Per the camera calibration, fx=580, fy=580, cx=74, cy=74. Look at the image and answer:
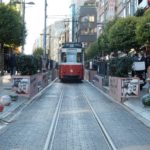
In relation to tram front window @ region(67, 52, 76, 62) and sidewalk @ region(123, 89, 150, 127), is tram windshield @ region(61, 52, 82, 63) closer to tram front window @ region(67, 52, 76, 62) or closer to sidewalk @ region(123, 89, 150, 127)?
tram front window @ region(67, 52, 76, 62)

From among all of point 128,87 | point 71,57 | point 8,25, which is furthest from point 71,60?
point 128,87

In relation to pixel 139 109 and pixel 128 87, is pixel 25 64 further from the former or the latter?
pixel 139 109

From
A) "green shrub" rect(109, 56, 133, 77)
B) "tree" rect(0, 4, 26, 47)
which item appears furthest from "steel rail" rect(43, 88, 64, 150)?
"tree" rect(0, 4, 26, 47)

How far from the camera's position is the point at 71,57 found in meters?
52.0

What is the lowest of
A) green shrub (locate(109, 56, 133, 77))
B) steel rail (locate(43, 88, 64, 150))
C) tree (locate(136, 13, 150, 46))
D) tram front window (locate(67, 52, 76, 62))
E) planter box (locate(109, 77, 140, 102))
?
steel rail (locate(43, 88, 64, 150))

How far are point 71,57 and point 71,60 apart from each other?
0.27 m

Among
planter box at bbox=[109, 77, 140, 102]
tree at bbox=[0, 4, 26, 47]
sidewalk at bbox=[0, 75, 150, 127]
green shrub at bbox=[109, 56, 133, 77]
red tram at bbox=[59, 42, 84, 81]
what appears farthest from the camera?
red tram at bbox=[59, 42, 84, 81]

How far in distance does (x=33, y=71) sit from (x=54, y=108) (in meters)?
8.00

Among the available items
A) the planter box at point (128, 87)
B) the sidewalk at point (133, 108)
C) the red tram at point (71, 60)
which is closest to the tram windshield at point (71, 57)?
the red tram at point (71, 60)

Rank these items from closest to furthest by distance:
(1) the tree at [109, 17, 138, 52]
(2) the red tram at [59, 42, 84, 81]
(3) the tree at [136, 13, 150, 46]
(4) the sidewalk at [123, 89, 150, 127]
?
(4) the sidewalk at [123, 89, 150, 127] < (3) the tree at [136, 13, 150, 46] < (1) the tree at [109, 17, 138, 52] < (2) the red tram at [59, 42, 84, 81]

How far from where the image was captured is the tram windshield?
51812 millimetres

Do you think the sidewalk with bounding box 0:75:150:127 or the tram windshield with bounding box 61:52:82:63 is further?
the tram windshield with bounding box 61:52:82:63

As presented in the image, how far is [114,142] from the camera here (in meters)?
13.6

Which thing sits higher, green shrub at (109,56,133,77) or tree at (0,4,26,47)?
tree at (0,4,26,47)
